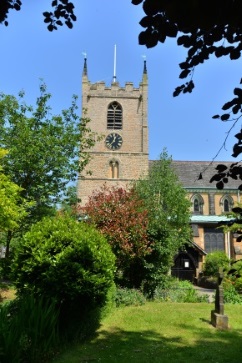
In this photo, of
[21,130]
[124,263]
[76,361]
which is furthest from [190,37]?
[21,130]

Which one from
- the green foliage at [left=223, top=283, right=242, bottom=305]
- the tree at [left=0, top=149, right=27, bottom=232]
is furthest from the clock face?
the tree at [left=0, top=149, right=27, bottom=232]

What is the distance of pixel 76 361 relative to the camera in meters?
6.46

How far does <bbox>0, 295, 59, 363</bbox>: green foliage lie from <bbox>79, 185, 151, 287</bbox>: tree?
7.00 m

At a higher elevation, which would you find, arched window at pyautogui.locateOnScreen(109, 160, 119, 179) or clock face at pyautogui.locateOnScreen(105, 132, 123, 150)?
clock face at pyautogui.locateOnScreen(105, 132, 123, 150)

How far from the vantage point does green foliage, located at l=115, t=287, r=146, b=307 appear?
41.1 feet

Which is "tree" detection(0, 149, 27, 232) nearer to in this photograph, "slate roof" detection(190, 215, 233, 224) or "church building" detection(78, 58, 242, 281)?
"church building" detection(78, 58, 242, 281)

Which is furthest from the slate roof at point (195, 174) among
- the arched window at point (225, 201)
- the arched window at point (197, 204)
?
the arched window at point (225, 201)

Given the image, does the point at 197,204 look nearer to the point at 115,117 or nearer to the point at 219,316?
the point at 115,117

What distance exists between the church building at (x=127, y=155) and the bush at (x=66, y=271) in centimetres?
2832

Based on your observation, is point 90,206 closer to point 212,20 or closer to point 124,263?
point 124,263

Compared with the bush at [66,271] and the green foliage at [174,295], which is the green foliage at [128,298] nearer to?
the green foliage at [174,295]

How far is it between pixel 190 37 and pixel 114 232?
1130 cm

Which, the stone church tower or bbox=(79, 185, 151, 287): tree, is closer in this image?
bbox=(79, 185, 151, 287): tree

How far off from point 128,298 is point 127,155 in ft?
91.2
